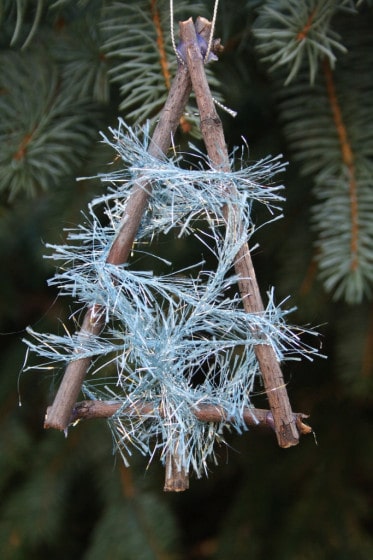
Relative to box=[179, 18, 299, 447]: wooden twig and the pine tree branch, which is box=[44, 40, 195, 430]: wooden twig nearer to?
box=[179, 18, 299, 447]: wooden twig

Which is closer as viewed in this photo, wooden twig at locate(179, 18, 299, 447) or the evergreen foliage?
wooden twig at locate(179, 18, 299, 447)

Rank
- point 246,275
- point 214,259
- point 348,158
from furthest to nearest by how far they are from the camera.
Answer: point 214,259
point 348,158
point 246,275

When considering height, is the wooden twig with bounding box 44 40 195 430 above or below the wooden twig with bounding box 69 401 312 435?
above

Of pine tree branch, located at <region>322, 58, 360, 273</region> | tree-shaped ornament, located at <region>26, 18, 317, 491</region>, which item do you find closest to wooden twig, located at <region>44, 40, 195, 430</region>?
tree-shaped ornament, located at <region>26, 18, 317, 491</region>

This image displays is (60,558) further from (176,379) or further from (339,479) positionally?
(176,379)

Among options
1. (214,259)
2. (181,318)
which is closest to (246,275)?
(181,318)

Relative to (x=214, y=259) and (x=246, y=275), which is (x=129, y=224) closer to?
(x=246, y=275)
